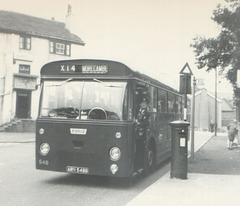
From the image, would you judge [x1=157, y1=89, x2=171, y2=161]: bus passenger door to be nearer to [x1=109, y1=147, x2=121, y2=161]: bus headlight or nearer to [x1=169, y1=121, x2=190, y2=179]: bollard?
[x1=169, y1=121, x2=190, y2=179]: bollard

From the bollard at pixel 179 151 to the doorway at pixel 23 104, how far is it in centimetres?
2578

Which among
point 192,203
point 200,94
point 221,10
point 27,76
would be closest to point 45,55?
point 27,76

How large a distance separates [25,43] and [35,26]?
8.83ft

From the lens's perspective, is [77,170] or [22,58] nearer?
[77,170]

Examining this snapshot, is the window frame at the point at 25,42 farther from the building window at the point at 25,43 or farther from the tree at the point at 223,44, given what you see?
the tree at the point at 223,44

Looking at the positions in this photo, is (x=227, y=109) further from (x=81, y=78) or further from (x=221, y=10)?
(x=81, y=78)

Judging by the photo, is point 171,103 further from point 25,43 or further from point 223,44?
point 25,43

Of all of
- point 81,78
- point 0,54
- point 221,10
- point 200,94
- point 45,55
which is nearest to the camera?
point 81,78

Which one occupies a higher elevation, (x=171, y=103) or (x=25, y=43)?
(x=25, y=43)

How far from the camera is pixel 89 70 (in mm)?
7594

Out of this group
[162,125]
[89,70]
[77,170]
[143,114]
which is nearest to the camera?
[77,170]

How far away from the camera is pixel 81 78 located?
760cm

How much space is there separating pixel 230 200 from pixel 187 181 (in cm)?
189

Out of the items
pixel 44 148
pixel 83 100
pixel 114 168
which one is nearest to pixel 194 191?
pixel 114 168
